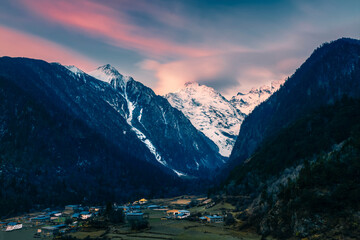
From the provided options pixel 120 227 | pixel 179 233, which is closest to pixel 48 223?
pixel 120 227

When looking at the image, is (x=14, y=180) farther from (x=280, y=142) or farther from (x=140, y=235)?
(x=280, y=142)

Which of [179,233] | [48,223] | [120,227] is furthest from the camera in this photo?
[48,223]

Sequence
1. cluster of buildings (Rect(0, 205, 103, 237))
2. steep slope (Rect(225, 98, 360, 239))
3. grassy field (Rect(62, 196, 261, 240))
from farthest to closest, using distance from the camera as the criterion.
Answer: cluster of buildings (Rect(0, 205, 103, 237)), grassy field (Rect(62, 196, 261, 240)), steep slope (Rect(225, 98, 360, 239))

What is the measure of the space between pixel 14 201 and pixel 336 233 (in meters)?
163

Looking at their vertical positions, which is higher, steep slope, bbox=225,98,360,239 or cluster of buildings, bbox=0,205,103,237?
steep slope, bbox=225,98,360,239

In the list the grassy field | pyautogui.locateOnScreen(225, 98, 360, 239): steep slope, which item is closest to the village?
the grassy field

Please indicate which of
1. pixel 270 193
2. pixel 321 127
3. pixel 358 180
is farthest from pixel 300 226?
pixel 321 127

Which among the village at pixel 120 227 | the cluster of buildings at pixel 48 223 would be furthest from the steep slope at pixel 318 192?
the cluster of buildings at pixel 48 223

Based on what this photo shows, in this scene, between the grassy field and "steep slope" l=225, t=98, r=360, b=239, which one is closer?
"steep slope" l=225, t=98, r=360, b=239

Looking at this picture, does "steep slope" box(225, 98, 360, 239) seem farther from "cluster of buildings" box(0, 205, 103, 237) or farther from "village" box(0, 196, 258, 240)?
"cluster of buildings" box(0, 205, 103, 237)

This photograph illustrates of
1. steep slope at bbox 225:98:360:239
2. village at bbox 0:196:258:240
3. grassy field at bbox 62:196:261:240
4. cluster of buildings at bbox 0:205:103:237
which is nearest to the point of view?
steep slope at bbox 225:98:360:239

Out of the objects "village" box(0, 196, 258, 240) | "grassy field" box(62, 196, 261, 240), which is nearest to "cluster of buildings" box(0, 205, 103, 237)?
"village" box(0, 196, 258, 240)

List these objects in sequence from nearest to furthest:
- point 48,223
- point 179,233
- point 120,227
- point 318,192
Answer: point 318,192
point 179,233
point 120,227
point 48,223

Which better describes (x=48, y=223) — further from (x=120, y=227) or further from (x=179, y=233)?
(x=179, y=233)
